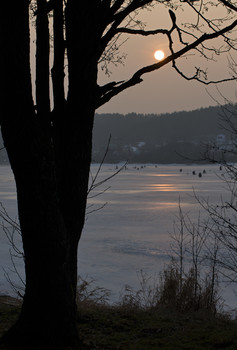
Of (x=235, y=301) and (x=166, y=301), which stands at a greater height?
(x=166, y=301)

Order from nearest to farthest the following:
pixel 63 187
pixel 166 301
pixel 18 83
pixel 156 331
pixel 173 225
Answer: pixel 18 83 → pixel 63 187 → pixel 156 331 → pixel 166 301 → pixel 173 225

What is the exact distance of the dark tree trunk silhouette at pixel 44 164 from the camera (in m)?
3.59

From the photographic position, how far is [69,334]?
3.78m

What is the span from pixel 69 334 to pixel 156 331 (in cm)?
144

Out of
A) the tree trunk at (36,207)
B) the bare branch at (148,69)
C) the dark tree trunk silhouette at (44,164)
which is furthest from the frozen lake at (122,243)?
the tree trunk at (36,207)

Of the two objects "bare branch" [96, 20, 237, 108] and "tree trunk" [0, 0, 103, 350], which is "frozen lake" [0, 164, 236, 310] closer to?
"bare branch" [96, 20, 237, 108]

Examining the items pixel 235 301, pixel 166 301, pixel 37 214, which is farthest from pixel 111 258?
pixel 37 214

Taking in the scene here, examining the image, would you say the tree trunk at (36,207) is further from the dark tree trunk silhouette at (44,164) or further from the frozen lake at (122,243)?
the frozen lake at (122,243)

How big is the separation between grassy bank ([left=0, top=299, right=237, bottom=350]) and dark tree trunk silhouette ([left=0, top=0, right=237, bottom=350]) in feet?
2.10

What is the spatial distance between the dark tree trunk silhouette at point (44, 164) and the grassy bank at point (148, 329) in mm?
639

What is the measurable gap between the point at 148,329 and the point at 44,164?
2503 millimetres

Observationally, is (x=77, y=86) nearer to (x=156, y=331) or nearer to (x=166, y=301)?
(x=156, y=331)

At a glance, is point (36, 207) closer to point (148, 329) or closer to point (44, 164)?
point (44, 164)

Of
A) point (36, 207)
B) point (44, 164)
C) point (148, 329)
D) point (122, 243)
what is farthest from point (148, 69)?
point (122, 243)
